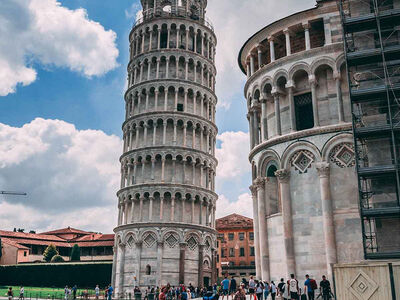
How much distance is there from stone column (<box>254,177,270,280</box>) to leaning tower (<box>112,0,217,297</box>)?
2033 centimetres

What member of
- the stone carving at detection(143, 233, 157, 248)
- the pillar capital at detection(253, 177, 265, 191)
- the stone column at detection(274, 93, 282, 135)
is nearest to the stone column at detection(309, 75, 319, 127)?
the stone column at detection(274, 93, 282, 135)

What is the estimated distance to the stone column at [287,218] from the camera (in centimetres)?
2450

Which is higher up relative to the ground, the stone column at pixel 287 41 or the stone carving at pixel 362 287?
the stone column at pixel 287 41

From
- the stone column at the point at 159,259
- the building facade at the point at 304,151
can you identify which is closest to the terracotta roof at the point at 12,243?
the stone column at the point at 159,259

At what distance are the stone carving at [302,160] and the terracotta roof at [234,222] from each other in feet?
202

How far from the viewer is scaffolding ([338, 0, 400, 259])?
2125 cm

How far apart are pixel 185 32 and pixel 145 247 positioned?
996 inches

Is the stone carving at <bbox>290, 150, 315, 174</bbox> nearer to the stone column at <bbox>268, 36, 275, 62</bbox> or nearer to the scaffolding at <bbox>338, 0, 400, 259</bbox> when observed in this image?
the scaffolding at <bbox>338, 0, 400, 259</bbox>

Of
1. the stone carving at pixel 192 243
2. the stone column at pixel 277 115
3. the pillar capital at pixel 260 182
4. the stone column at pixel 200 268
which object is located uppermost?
the stone column at pixel 277 115

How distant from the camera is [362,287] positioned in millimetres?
16000

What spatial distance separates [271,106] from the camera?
28.7m

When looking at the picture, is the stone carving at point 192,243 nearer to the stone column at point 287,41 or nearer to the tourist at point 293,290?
the stone column at point 287,41

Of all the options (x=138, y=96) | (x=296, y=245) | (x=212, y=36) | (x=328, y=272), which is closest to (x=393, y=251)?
(x=328, y=272)

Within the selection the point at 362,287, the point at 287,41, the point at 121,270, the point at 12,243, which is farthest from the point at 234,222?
the point at 362,287
